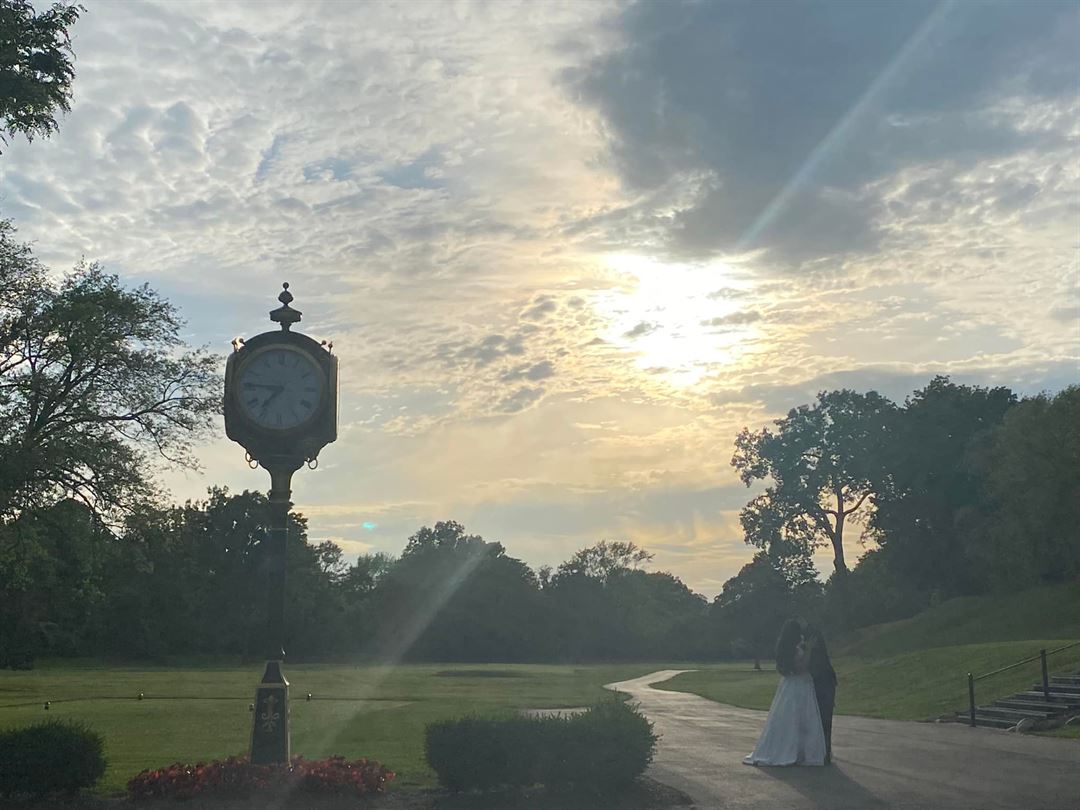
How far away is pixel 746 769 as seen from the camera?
49.0 feet

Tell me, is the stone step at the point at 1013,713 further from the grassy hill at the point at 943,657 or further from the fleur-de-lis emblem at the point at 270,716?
the fleur-de-lis emblem at the point at 270,716

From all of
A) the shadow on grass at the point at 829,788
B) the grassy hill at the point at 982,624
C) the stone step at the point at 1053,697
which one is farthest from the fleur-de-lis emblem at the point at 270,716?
the grassy hill at the point at 982,624

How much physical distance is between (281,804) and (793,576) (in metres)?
85.1

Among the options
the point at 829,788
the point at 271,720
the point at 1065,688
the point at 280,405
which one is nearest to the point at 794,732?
the point at 829,788

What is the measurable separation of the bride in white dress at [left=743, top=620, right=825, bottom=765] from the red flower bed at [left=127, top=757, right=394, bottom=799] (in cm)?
638

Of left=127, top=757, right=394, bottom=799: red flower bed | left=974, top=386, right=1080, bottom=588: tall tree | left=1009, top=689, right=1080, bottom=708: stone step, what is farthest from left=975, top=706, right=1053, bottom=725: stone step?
left=974, top=386, right=1080, bottom=588: tall tree

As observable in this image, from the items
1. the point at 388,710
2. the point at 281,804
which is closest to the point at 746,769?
the point at 281,804

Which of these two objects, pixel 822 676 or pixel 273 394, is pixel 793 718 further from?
pixel 273 394

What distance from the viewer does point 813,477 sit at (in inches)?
3376

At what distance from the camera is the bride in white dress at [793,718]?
15336mm

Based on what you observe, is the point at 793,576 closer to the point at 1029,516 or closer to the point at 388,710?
the point at 1029,516

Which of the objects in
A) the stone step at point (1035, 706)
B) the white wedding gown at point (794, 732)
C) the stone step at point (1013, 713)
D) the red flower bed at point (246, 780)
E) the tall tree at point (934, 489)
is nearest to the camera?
the red flower bed at point (246, 780)

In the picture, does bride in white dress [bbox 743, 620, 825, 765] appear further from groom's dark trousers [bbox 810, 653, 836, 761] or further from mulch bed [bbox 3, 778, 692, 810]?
mulch bed [bbox 3, 778, 692, 810]

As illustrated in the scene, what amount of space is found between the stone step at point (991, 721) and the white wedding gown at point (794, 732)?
9.82 metres
